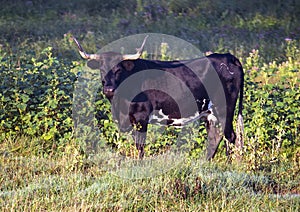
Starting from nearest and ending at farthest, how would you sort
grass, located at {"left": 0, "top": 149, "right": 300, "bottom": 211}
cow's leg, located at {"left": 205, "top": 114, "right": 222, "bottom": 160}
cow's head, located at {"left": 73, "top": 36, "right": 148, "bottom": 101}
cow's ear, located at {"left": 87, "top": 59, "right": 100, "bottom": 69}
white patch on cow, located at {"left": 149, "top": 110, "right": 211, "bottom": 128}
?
grass, located at {"left": 0, "top": 149, "right": 300, "bottom": 211} → cow's head, located at {"left": 73, "top": 36, "right": 148, "bottom": 101} → cow's ear, located at {"left": 87, "top": 59, "right": 100, "bottom": 69} → white patch on cow, located at {"left": 149, "top": 110, "right": 211, "bottom": 128} → cow's leg, located at {"left": 205, "top": 114, "right": 222, "bottom": 160}

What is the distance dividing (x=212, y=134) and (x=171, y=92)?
0.97m

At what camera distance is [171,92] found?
8219 mm

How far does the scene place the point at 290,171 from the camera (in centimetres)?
704

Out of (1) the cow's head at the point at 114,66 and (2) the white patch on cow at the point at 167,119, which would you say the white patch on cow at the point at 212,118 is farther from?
(1) the cow's head at the point at 114,66

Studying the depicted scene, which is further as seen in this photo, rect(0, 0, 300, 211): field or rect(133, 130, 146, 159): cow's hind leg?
rect(133, 130, 146, 159): cow's hind leg

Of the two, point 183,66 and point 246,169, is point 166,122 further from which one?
point 246,169

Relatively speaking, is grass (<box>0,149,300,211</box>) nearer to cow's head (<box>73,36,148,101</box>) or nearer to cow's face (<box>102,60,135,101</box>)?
cow's face (<box>102,60,135,101</box>)

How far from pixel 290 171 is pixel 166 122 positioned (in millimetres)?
1892

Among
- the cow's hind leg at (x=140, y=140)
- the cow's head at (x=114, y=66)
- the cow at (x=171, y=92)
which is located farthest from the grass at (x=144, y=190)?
the cow's head at (x=114, y=66)

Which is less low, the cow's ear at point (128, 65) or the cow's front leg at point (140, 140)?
the cow's ear at point (128, 65)

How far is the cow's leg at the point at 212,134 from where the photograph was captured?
858cm

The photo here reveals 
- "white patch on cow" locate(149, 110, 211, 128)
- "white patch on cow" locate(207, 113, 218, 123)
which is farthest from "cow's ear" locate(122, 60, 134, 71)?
"white patch on cow" locate(207, 113, 218, 123)

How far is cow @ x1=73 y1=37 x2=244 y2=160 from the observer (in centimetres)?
785

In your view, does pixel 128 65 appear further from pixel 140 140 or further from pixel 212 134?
pixel 212 134
